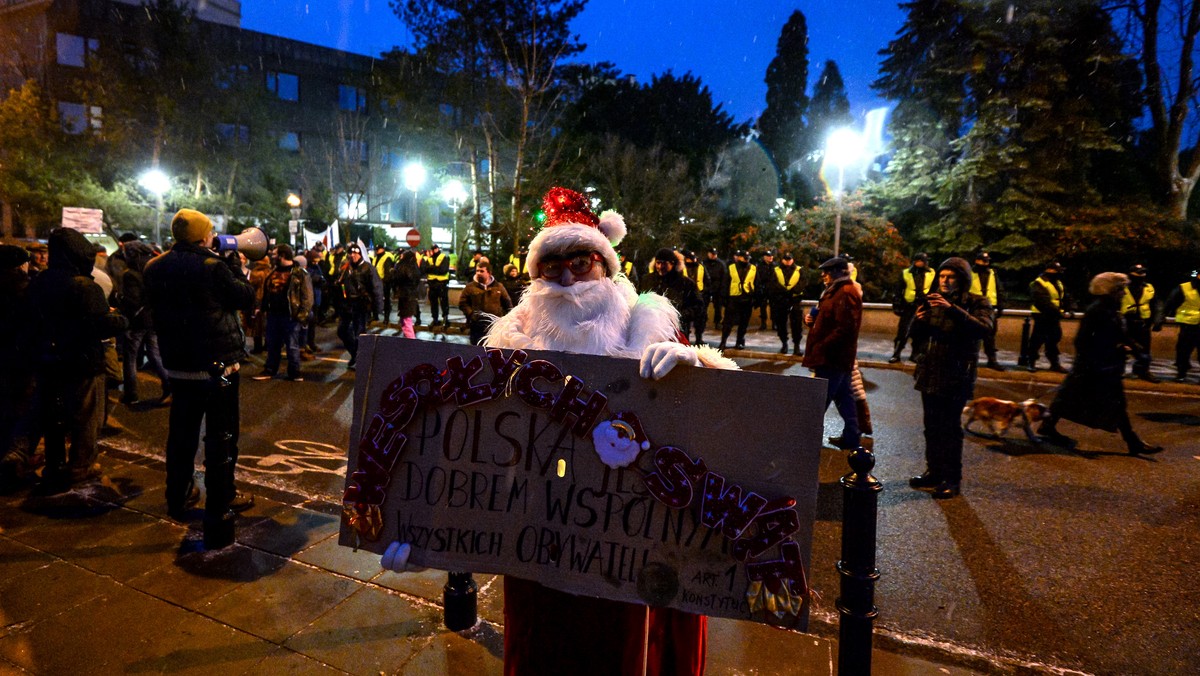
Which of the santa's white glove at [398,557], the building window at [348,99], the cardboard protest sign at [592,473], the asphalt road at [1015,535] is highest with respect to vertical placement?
the building window at [348,99]

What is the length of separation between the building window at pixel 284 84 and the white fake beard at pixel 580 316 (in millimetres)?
41367

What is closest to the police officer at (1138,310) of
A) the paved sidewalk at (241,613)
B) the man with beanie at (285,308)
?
the paved sidewalk at (241,613)

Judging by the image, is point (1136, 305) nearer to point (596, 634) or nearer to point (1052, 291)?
point (1052, 291)

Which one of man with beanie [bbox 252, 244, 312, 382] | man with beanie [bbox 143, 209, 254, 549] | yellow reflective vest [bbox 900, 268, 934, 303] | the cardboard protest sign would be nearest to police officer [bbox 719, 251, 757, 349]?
yellow reflective vest [bbox 900, 268, 934, 303]

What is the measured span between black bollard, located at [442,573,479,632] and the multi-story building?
30156 mm

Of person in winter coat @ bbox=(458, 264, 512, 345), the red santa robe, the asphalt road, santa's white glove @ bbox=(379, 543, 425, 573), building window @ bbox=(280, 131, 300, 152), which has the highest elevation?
building window @ bbox=(280, 131, 300, 152)

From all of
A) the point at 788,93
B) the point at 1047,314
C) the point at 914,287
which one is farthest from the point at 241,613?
the point at 788,93

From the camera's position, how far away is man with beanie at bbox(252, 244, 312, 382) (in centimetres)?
897

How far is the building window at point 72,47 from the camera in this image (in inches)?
1325

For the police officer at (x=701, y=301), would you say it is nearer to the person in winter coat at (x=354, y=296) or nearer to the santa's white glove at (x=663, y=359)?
the person in winter coat at (x=354, y=296)

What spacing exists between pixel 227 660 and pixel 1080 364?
745cm

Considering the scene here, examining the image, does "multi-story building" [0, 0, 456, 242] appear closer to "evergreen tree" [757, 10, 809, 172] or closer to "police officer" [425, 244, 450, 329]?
"police officer" [425, 244, 450, 329]

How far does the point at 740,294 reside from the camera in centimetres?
1305

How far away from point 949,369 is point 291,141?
40835mm
